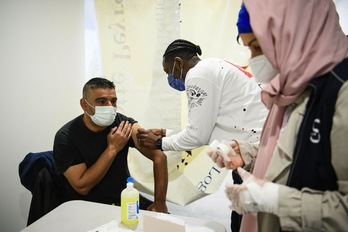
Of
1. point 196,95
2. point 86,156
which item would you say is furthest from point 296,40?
point 86,156

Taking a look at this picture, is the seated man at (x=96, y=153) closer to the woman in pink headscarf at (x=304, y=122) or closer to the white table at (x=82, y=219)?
the white table at (x=82, y=219)

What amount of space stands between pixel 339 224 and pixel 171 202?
1.75 m

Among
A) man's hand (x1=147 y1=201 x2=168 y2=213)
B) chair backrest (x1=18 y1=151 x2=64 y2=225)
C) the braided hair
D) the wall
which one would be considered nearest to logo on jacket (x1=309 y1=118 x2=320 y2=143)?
the braided hair

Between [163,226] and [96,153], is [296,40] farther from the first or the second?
[96,153]

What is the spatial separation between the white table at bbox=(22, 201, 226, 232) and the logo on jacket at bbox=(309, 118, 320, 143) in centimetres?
57

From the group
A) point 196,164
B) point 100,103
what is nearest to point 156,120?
point 196,164

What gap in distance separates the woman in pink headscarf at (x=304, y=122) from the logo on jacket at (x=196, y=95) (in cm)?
56

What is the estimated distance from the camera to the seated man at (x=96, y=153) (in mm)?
1552

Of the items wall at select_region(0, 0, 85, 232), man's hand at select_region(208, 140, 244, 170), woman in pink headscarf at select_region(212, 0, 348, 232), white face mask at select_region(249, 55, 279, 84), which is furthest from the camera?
wall at select_region(0, 0, 85, 232)

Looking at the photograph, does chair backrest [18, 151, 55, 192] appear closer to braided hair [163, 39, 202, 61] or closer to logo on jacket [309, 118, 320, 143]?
braided hair [163, 39, 202, 61]

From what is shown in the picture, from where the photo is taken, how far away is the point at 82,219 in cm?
107

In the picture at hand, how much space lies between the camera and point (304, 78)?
64cm

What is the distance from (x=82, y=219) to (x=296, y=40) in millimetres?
1042

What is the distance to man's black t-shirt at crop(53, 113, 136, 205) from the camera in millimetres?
1569
